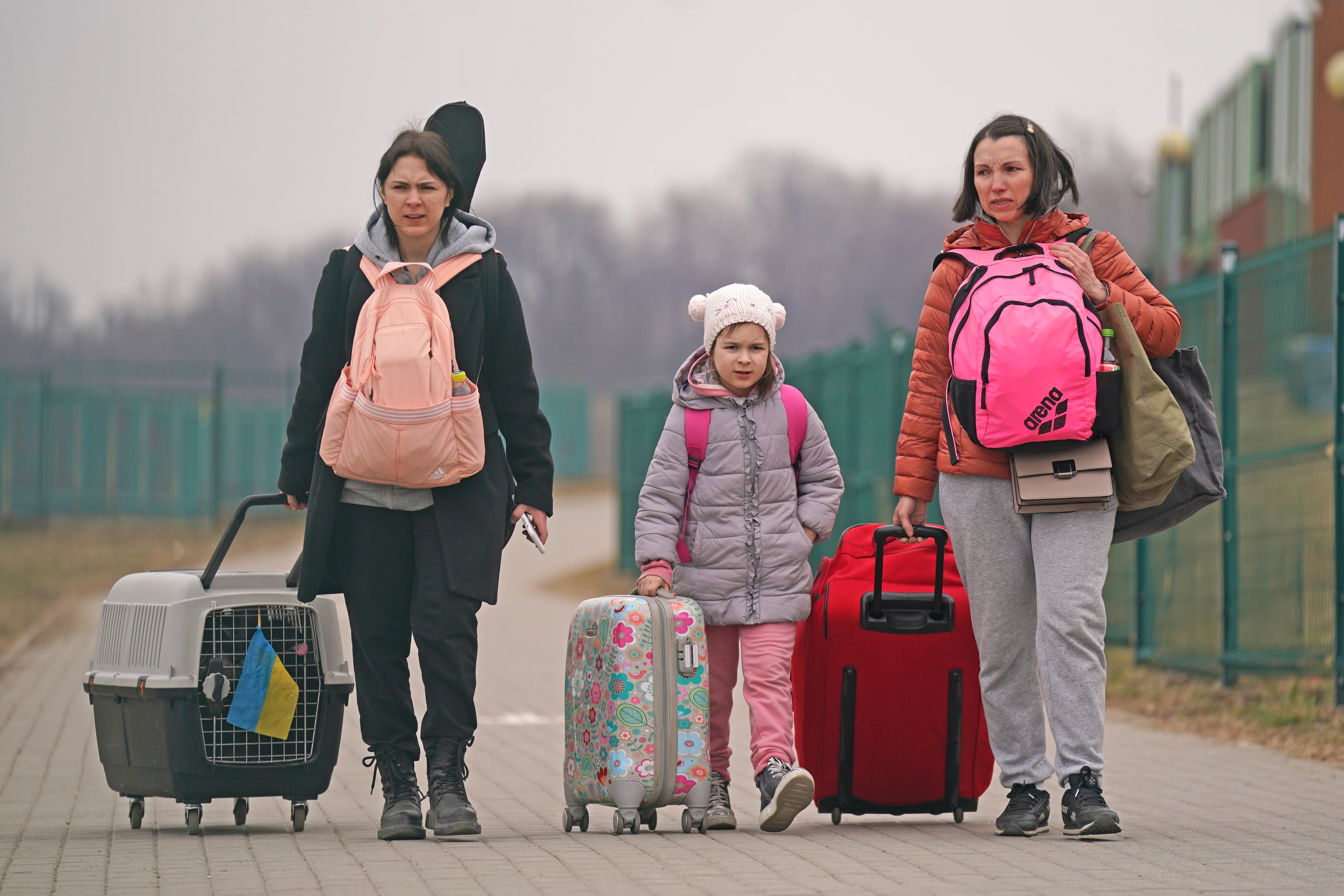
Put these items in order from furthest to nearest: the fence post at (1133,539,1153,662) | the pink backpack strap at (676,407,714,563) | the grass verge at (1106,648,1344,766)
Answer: the fence post at (1133,539,1153,662) < the grass verge at (1106,648,1344,766) < the pink backpack strap at (676,407,714,563)

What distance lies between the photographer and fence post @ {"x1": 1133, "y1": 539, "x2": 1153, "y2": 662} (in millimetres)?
10266

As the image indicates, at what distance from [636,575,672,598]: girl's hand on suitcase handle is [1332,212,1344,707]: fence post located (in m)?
4.02

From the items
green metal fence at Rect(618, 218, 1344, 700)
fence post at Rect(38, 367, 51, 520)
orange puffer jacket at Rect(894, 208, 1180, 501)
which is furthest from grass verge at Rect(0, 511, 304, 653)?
orange puffer jacket at Rect(894, 208, 1180, 501)

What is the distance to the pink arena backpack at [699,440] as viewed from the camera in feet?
17.6

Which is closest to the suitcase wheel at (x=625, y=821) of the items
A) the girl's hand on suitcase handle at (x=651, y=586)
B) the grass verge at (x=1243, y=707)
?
the girl's hand on suitcase handle at (x=651, y=586)

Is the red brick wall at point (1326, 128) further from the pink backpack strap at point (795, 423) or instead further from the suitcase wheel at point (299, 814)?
the suitcase wheel at point (299, 814)

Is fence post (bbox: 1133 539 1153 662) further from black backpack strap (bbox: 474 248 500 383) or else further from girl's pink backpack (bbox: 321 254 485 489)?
girl's pink backpack (bbox: 321 254 485 489)

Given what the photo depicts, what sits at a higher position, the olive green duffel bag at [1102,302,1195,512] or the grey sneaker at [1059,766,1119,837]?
the olive green duffel bag at [1102,302,1195,512]

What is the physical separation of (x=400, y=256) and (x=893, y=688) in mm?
1911

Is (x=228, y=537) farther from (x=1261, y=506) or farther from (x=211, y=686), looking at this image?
(x=1261, y=506)

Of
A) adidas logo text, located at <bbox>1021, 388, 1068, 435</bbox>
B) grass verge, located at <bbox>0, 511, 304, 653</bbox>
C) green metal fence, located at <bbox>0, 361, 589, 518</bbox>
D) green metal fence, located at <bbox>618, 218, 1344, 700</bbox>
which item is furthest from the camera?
green metal fence, located at <bbox>0, 361, 589, 518</bbox>

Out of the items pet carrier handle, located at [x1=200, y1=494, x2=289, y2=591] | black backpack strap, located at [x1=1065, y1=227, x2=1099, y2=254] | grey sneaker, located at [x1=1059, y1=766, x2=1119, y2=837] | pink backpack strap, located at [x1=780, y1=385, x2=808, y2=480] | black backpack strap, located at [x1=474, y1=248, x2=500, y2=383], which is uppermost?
black backpack strap, located at [x1=1065, y1=227, x2=1099, y2=254]

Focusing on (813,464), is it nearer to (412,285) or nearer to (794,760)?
(794,760)

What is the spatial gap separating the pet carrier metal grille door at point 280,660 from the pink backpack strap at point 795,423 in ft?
4.94
